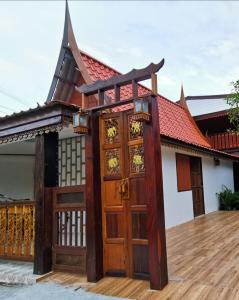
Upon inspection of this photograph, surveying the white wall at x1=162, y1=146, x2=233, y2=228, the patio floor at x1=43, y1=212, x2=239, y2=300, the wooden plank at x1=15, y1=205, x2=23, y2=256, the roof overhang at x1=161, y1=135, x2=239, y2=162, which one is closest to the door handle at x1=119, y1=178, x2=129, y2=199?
the patio floor at x1=43, y1=212, x2=239, y2=300

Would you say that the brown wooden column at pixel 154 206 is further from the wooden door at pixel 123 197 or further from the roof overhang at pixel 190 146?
the roof overhang at pixel 190 146

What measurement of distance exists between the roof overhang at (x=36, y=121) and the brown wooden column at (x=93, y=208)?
46cm

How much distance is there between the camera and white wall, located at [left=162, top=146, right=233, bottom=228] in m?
7.98

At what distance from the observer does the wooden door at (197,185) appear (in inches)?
395

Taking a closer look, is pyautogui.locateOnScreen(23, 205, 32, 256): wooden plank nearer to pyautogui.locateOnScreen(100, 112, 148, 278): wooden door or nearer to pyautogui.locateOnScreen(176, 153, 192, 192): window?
pyautogui.locateOnScreen(100, 112, 148, 278): wooden door

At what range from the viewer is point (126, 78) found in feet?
13.1

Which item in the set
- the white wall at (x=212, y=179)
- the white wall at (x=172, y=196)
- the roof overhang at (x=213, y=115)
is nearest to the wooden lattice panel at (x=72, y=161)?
the white wall at (x=172, y=196)

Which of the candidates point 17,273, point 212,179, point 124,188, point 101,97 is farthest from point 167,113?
point 17,273

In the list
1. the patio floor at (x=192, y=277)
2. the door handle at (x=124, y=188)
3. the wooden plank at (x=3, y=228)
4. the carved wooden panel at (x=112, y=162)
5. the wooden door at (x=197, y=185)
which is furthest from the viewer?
the wooden door at (x=197, y=185)

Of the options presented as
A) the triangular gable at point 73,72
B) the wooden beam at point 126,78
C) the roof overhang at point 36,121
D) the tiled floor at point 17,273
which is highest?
the triangular gable at point 73,72

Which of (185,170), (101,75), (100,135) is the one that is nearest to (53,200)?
(100,135)

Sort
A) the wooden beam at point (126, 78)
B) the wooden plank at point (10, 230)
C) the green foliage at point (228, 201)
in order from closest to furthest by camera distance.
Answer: the wooden beam at point (126, 78)
the wooden plank at point (10, 230)
the green foliage at point (228, 201)

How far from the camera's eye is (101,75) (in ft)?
24.6

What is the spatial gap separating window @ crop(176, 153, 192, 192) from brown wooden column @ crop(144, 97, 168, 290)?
5170 millimetres
